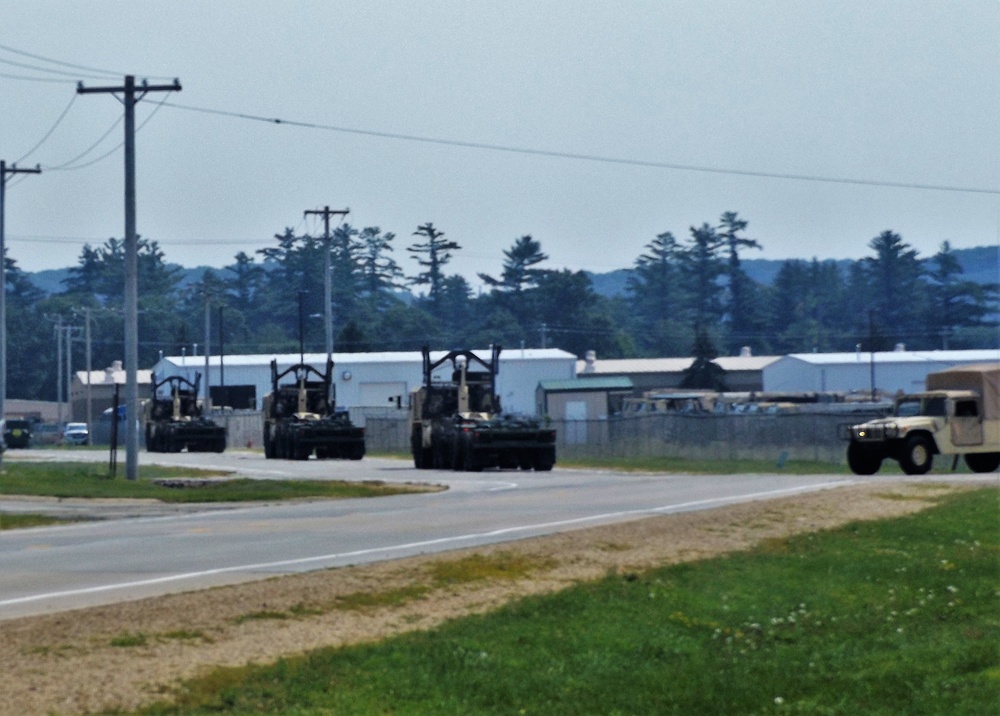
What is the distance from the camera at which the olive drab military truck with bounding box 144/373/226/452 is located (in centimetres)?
7600

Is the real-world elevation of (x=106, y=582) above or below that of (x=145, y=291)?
→ below

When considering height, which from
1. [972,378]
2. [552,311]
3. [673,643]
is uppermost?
[552,311]

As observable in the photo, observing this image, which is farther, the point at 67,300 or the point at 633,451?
the point at 67,300

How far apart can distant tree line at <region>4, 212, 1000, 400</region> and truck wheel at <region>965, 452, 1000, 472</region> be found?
74.5 metres

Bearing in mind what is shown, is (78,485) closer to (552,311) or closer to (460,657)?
(460,657)

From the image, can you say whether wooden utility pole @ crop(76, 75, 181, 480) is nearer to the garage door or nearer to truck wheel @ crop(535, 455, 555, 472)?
truck wheel @ crop(535, 455, 555, 472)

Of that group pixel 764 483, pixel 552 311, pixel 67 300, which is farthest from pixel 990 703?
pixel 67 300

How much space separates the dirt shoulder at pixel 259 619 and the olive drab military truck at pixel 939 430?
19897 mm

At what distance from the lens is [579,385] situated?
101 meters

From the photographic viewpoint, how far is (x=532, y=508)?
2959 cm

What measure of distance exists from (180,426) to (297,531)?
52.0 meters

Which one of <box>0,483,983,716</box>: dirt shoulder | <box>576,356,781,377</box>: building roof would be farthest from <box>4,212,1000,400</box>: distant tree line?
<box>0,483,983,716</box>: dirt shoulder

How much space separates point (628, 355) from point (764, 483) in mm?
115367

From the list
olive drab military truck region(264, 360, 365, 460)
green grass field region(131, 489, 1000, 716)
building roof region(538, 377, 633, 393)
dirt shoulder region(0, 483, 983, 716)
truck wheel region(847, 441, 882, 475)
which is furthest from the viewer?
building roof region(538, 377, 633, 393)
